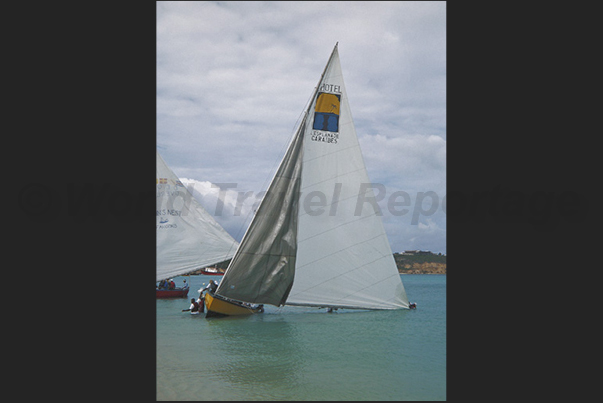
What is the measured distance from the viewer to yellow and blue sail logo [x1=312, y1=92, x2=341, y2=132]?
737 inches

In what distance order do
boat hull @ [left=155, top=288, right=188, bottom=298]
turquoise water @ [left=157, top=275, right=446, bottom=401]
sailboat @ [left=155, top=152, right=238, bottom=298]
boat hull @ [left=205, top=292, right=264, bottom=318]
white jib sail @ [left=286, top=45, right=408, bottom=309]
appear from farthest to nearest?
boat hull @ [left=155, top=288, right=188, bottom=298]
sailboat @ [left=155, top=152, right=238, bottom=298]
boat hull @ [left=205, top=292, right=264, bottom=318]
white jib sail @ [left=286, top=45, right=408, bottom=309]
turquoise water @ [left=157, top=275, right=446, bottom=401]

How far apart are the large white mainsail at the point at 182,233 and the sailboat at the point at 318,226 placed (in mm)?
11126

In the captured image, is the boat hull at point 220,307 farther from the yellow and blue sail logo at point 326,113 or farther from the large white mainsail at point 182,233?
the yellow and blue sail logo at point 326,113

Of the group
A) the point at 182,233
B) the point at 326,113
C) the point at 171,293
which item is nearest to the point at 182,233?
the point at 182,233

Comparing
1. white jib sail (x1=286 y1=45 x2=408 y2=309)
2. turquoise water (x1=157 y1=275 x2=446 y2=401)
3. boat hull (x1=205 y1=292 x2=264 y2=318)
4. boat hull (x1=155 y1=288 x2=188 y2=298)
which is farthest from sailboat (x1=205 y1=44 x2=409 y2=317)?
boat hull (x1=155 y1=288 x2=188 y2=298)

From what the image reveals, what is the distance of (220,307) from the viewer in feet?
68.1

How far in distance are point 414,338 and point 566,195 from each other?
44.5 feet

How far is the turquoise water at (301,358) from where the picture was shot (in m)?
10.5

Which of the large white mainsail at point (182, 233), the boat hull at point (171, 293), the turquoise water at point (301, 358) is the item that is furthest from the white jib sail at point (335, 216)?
the boat hull at point (171, 293)

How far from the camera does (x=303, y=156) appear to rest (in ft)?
61.3

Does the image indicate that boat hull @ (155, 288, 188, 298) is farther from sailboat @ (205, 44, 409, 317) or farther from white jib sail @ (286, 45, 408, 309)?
white jib sail @ (286, 45, 408, 309)

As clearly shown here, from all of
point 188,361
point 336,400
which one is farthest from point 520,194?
point 188,361

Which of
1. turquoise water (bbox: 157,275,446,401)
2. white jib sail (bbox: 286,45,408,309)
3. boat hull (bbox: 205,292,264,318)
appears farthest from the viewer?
boat hull (bbox: 205,292,264,318)

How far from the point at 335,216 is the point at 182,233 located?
580 inches
